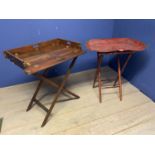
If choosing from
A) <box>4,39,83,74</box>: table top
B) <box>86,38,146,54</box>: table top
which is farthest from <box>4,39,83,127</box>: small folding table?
<box>86,38,146,54</box>: table top

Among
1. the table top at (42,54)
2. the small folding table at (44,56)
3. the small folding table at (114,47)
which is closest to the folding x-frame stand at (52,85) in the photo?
the small folding table at (44,56)

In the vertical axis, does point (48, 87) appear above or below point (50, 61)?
below

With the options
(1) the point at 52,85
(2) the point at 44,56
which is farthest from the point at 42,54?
(1) the point at 52,85

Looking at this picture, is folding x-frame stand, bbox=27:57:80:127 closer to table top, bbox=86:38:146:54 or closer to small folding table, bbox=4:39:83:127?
small folding table, bbox=4:39:83:127

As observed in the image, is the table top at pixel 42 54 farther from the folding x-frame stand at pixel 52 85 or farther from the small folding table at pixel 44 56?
the folding x-frame stand at pixel 52 85

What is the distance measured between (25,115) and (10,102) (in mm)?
274

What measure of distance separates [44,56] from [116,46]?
2.39ft

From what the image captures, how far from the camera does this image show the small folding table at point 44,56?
67.6 inches

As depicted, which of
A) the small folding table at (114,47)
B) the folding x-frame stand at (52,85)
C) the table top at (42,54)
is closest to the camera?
the table top at (42,54)

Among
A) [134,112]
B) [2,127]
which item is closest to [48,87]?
[2,127]

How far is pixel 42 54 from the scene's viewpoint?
1973 millimetres

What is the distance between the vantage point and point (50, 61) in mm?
1796

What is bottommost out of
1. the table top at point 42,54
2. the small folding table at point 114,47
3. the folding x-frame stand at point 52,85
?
the folding x-frame stand at point 52,85
